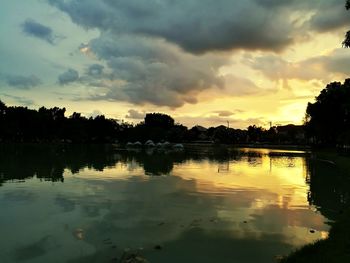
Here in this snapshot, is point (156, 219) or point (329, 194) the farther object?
point (329, 194)

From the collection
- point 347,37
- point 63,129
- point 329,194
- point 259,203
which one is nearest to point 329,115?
point 329,194

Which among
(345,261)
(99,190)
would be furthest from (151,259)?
(99,190)

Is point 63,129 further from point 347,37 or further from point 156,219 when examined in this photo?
point 347,37

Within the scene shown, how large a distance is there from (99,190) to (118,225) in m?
10.7

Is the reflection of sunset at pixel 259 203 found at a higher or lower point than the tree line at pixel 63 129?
lower

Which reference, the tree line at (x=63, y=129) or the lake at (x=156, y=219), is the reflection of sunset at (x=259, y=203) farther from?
the tree line at (x=63, y=129)

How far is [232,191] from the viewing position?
99.7 ft

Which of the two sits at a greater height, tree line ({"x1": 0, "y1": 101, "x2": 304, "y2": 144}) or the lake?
tree line ({"x1": 0, "y1": 101, "x2": 304, "y2": 144})

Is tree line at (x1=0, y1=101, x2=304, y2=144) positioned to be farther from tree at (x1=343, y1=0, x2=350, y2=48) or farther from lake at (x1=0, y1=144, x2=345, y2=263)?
tree at (x1=343, y1=0, x2=350, y2=48)

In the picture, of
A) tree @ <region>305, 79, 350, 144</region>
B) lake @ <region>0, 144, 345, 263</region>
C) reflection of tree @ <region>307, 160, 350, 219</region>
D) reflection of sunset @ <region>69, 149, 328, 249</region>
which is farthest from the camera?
tree @ <region>305, 79, 350, 144</region>

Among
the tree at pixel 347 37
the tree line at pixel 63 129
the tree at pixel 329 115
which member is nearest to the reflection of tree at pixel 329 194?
the tree at pixel 347 37

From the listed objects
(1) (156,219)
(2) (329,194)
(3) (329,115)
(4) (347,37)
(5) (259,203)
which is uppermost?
(3) (329,115)

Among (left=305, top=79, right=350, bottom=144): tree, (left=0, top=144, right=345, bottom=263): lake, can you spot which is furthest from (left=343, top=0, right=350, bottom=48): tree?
(left=305, top=79, right=350, bottom=144): tree

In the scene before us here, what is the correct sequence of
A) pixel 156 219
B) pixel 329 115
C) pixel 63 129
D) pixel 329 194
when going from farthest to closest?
pixel 63 129, pixel 329 115, pixel 329 194, pixel 156 219
